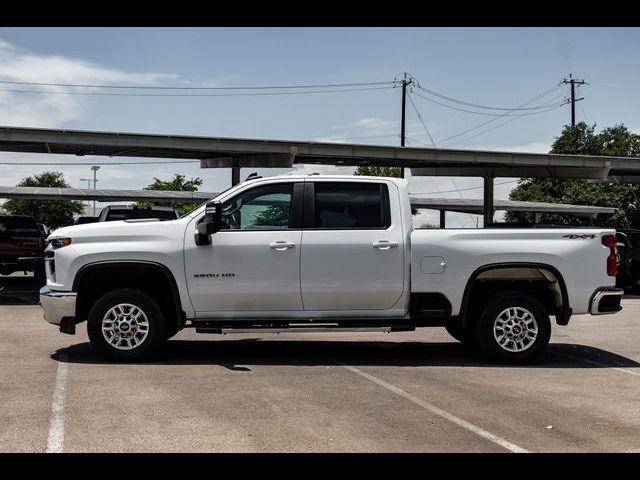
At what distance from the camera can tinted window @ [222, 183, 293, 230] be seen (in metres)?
8.50

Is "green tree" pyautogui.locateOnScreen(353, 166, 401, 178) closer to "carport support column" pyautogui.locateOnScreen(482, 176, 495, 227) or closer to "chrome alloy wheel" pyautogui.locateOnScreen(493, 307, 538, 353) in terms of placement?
"carport support column" pyautogui.locateOnScreen(482, 176, 495, 227)

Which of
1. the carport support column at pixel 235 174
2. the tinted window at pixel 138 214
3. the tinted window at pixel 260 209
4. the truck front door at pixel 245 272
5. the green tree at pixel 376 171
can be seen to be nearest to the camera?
the truck front door at pixel 245 272

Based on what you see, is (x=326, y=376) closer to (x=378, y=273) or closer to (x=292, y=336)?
(x=378, y=273)

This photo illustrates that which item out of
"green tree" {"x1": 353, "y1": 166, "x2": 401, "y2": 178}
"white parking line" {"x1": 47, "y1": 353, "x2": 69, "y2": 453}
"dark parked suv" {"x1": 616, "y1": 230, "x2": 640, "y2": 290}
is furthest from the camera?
"green tree" {"x1": 353, "y1": 166, "x2": 401, "y2": 178}

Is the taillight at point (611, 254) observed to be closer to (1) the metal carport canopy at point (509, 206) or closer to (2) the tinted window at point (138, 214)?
(2) the tinted window at point (138, 214)

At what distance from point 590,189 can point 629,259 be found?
26.1 meters

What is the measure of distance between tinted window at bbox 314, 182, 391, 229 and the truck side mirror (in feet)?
3.68

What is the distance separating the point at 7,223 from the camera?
63.5 feet

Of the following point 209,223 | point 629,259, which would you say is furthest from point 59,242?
point 629,259

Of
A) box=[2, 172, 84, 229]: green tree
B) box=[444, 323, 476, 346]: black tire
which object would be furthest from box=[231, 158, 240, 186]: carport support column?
box=[2, 172, 84, 229]: green tree

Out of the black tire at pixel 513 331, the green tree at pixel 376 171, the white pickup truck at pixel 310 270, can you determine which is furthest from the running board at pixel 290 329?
the green tree at pixel 376 171

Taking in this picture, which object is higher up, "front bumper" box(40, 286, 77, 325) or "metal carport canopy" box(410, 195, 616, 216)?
"metal carport canopy" box(410, 195, 616, 216)

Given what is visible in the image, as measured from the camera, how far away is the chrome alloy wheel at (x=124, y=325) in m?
8.34

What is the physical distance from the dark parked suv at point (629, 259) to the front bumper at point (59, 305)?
53.1ft
